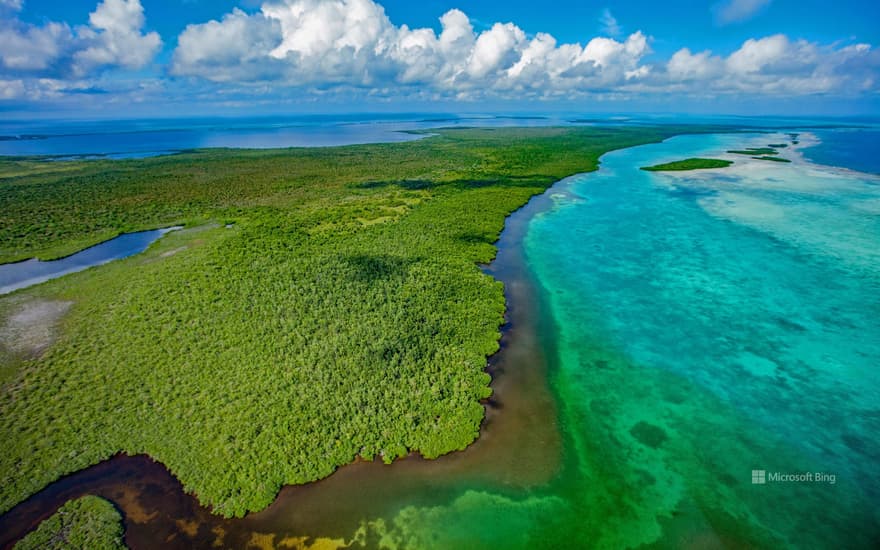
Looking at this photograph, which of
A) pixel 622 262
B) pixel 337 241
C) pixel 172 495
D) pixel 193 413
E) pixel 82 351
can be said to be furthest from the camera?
pixel 337 241

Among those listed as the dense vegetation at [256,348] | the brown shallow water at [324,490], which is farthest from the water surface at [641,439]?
the dense vegetation at [256,348]

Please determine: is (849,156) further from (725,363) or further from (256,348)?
(256,348)

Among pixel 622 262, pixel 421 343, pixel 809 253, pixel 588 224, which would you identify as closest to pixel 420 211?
pixel 588 224

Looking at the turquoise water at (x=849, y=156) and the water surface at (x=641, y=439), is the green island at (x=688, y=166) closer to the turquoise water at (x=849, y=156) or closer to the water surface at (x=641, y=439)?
the turquoise water at (x=849, y=156)

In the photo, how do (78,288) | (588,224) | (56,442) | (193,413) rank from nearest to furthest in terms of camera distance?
1. (56,442)
2. (193,413)
3. (78,288)
4. (588,224)

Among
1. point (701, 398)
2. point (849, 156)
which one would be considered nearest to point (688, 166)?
point (849, 156)

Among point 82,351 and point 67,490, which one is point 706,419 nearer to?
point 67,490
